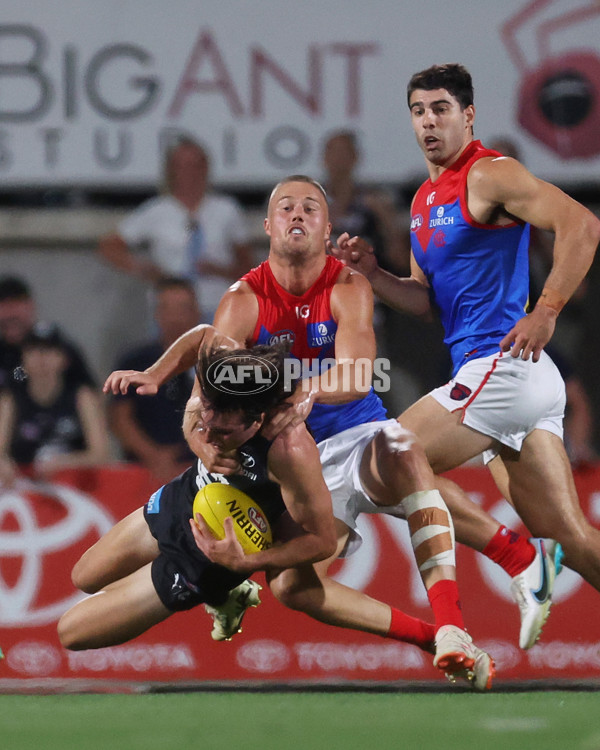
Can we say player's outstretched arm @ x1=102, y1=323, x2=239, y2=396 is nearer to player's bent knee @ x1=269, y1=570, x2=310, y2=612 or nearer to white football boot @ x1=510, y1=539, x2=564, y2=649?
player's bent knee @ x1=269, y1=570, x2=310, y2=612

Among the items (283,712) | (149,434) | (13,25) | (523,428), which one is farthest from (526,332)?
(13,25)

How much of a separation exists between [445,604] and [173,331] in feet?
10.6

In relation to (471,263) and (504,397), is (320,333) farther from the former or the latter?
(504,397)

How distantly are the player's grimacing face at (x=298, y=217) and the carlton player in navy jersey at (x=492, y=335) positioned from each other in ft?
0.69

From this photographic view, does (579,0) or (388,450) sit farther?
(579,0)

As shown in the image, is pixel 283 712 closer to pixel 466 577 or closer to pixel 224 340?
pixel 224 340

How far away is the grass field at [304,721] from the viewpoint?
441cm

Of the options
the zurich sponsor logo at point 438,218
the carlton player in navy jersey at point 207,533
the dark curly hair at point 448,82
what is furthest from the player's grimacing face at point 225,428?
the dark curly hair at point 448,82

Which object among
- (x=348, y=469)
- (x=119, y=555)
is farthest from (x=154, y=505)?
(x=348, y=469)

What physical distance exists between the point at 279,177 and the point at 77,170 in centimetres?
139

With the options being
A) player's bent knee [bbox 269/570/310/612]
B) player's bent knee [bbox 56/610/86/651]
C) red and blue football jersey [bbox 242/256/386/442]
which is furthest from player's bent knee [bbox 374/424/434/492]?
player's bent knee [bbox 56/610/86/651]

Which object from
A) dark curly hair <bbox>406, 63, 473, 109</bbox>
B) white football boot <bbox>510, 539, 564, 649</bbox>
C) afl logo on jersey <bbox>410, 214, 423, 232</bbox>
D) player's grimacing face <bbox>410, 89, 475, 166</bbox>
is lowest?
white football boot <bbox>510, 539, 564, 649</bbox>

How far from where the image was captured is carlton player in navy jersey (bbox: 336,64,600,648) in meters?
5.28

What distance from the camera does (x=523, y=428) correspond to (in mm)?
5332
